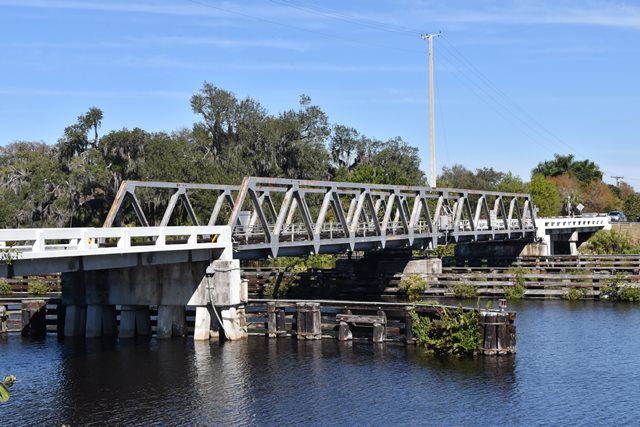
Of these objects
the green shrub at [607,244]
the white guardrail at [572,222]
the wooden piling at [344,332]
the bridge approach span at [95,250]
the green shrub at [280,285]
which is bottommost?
the wooden piling at [344,332]

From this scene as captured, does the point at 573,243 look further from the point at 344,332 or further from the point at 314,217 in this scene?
the point at 344,332

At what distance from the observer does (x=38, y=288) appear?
195ft

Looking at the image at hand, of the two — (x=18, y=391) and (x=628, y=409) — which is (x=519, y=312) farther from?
(x=18, y=391)

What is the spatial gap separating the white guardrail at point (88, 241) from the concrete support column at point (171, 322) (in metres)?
3.07

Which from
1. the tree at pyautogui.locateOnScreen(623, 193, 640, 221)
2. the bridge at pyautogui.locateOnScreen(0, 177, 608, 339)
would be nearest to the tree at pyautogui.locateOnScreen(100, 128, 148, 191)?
the bridge at pyautogui.locateOnScreen(0, 177, 608, 339)

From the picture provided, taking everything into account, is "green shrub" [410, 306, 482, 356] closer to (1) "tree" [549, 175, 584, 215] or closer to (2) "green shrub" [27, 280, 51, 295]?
(2) "green shrub" [27, 280, 51, 295]

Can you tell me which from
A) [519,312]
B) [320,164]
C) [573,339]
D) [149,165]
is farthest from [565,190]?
[573,339]

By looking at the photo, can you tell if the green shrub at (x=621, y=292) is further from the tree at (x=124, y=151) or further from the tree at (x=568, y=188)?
the tree at (x=568, y=188)

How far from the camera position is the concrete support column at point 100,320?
40.2 meters

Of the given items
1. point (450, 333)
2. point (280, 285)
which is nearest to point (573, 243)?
point (280, 285)

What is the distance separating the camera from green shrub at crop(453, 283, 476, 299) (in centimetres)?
5822

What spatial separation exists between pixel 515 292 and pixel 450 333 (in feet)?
79.1

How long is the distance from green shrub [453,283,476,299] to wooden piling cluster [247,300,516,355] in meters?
18.7

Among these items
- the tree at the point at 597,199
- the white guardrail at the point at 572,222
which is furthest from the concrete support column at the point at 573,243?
the tree at the point at 597,199
